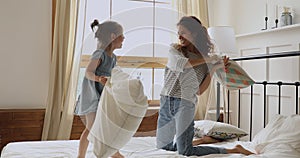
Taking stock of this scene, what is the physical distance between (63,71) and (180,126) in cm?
140

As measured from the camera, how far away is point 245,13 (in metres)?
2.86

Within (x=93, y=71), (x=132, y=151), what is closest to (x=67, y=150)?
(x=132, y=151)

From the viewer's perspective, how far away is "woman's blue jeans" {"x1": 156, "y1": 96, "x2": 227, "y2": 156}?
5.74ft

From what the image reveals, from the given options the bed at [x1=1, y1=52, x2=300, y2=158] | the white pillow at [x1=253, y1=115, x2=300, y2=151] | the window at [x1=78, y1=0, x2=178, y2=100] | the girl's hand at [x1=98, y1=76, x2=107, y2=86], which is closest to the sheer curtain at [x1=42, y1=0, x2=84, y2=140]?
the bed at [x1=1, y1=52, x2=300, y2=158]

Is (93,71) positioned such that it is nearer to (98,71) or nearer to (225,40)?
(98,71)

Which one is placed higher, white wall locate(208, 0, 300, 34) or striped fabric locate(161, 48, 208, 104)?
white wall locate(208, 0, 300, 34)

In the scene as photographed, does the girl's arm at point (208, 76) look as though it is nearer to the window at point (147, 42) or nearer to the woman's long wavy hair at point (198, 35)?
the woman's long wavy hair at point (198, 35)

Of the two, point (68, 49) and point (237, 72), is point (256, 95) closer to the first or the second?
point (237, 72)

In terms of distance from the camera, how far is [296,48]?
2266 mm

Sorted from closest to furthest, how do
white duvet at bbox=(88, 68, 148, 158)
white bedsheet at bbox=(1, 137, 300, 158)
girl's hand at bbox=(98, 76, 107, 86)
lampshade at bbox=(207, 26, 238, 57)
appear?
white duvet at bbox=(88, 68, 148, 158) < girl's hand at bbox=(98, 76, 107, 86) < white bedsheet at bbox=(1, 137, 300, 158) < lampshade at bbox=(207, 26, 238, 57)

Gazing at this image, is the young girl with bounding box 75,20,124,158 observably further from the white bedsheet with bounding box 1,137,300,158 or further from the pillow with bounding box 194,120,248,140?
the pillow with bounding box 194,120,248,140

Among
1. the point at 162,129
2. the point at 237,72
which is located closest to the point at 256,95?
the point at 237,72

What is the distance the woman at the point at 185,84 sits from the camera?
5.38 feet

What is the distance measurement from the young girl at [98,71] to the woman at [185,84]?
286 millimetres
